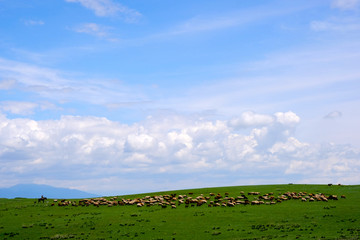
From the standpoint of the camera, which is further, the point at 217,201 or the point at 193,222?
the point at 217,201

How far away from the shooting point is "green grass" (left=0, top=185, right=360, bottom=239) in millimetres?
41656

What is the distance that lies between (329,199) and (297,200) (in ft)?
20.7

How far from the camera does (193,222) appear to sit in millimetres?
48406

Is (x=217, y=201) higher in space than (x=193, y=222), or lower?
higher

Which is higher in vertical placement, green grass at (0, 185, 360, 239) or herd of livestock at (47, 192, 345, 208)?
herd of livestock at (47, 192, 345, 208)

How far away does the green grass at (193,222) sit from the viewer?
41.7 m

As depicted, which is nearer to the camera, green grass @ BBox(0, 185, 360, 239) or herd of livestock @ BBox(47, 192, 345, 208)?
green grass @ BBox(0, 185, 360, 239)

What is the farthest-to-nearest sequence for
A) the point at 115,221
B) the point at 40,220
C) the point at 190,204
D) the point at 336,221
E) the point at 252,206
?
the point at 190,204, the point at 252,206, the point at 40,220, the point at 115,221, the point at 336,221

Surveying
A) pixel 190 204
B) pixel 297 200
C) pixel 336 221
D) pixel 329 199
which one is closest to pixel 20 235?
pixel 190 204

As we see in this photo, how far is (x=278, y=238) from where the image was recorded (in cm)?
3766

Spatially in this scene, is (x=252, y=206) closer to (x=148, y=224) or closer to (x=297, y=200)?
(x=297, y=200)

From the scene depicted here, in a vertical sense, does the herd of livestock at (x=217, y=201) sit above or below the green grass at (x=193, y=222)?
above

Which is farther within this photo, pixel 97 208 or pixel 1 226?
pixel 97 208

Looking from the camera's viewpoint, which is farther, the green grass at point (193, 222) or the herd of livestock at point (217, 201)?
the herd of livestock at point (217, 201)
